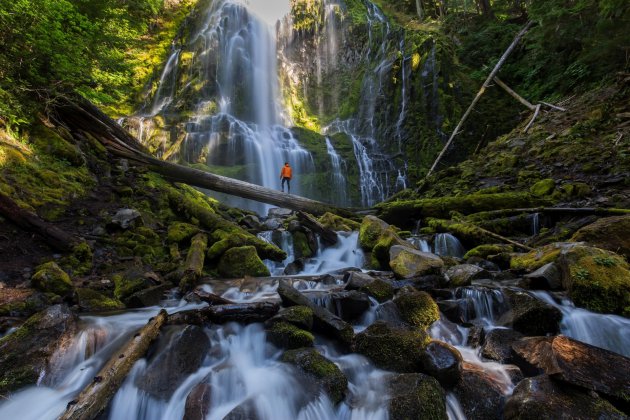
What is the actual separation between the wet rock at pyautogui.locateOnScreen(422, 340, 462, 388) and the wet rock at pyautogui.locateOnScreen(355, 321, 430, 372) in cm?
9

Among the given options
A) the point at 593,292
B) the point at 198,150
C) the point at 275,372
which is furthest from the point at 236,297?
the point at 198,150

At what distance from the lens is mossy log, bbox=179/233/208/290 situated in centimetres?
566

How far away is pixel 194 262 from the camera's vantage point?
20.6 feet

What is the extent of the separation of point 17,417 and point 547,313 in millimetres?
5472

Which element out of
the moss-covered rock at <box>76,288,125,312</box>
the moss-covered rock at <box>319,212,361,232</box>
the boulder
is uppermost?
the moss-covered rock at <box>319,212,361,232</box>

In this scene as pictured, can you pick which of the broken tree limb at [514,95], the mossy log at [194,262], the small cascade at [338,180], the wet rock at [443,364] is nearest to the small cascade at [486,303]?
the wet rock at [443,364]

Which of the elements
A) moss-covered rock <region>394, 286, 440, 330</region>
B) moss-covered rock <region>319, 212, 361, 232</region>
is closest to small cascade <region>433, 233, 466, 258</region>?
moss-covered rock <region>319, 212, 361, 232</region>

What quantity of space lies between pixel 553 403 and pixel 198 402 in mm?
2954

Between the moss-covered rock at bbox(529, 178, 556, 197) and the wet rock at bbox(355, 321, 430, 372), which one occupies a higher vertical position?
the moss-covered rock at bbox(529, 178, 556, 197)

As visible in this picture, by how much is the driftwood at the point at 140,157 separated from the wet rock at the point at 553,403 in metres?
8.52

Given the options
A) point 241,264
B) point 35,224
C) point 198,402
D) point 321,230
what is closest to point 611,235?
point 321,230

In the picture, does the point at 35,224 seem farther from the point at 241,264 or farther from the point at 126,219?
the point at 241,264

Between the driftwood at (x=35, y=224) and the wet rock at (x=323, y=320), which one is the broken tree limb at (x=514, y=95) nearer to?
the wet rock at (x=323, y=320)

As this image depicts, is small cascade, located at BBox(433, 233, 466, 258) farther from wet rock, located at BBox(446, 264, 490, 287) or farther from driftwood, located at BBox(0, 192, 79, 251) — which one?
driftwood, located at BBox(0, 192, 79, 251)
